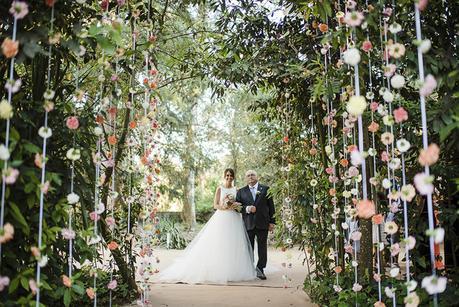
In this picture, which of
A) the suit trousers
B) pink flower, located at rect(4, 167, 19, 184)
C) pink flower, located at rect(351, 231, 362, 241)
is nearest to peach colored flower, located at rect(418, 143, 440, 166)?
pink flower, located at rect(351, 231, 362, 241)

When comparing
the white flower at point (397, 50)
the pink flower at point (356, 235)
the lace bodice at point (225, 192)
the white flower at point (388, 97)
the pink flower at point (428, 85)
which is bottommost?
the pink flower at point (356, 235)

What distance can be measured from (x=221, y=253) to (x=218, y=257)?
0.06m

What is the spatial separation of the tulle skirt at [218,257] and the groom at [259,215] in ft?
0.40

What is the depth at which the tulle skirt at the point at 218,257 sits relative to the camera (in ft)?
17.7

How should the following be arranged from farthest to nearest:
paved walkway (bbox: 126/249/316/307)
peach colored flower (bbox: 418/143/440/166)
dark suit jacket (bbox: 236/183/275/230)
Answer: dark suit jacket (bbox: 236/183/275/230), paved walkway (bbox: 126/249/316/307), peach colored flower (bbox: 418/143/440/166)

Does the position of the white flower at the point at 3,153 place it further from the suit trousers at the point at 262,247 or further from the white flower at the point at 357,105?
the suit trousers at the point at 262,247

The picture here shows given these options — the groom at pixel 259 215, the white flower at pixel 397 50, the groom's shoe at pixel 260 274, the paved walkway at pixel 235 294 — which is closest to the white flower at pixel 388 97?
the white flower at pixel 397 50

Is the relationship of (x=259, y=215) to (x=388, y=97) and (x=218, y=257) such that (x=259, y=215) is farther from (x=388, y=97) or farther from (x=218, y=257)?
(x=388, y=97)

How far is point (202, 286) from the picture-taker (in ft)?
16.5

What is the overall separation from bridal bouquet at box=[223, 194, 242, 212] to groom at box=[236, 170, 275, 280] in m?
0.10

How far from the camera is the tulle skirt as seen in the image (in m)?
5.38

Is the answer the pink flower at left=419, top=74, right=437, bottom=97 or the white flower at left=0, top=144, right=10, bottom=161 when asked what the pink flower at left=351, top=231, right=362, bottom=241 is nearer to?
the pink flower at left=419, top=74, right=437, bottom=97

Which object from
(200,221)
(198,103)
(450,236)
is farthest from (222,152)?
(450,236)

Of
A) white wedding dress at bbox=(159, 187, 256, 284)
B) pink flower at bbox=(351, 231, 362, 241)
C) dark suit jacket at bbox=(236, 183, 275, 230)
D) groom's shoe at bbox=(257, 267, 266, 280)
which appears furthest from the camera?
dark suit jacket at bbox=(236, 183, 275, 230)
